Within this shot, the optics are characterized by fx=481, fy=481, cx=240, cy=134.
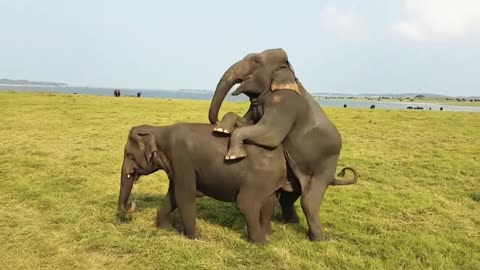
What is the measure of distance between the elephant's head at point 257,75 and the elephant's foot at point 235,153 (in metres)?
0.72

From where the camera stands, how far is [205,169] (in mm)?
6102

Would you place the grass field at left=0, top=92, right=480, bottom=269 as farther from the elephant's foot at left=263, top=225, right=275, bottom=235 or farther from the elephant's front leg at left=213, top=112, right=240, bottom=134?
the elephant's front leg at left=213, top=112, right=240, bottom=134

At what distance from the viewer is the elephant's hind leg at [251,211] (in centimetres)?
597

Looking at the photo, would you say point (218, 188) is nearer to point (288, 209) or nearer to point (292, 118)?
point (292, 118)

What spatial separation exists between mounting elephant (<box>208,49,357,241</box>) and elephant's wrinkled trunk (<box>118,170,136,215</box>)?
142cm

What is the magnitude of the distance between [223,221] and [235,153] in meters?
1.70

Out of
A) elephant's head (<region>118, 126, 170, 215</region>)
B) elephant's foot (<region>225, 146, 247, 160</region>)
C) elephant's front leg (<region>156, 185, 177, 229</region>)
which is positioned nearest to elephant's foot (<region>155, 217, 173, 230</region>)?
elephant's front leg (<region>156, 185, 177, 229</region>)

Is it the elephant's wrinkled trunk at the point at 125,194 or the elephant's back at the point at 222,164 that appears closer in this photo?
the elephant's back at the point at 222,164

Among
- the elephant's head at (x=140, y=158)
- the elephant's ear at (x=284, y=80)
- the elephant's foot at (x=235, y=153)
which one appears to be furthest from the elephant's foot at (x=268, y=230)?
the elephant's ear at (x=284, y=80)

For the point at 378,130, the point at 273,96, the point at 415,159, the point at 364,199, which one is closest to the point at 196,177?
the point at 273,96

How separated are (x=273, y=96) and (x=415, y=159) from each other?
8810 millimetres

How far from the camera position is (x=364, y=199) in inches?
344

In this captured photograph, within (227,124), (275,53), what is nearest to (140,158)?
(227,124)

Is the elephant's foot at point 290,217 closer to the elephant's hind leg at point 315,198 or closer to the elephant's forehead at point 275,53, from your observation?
the elephant's hind leg at point 315,198
